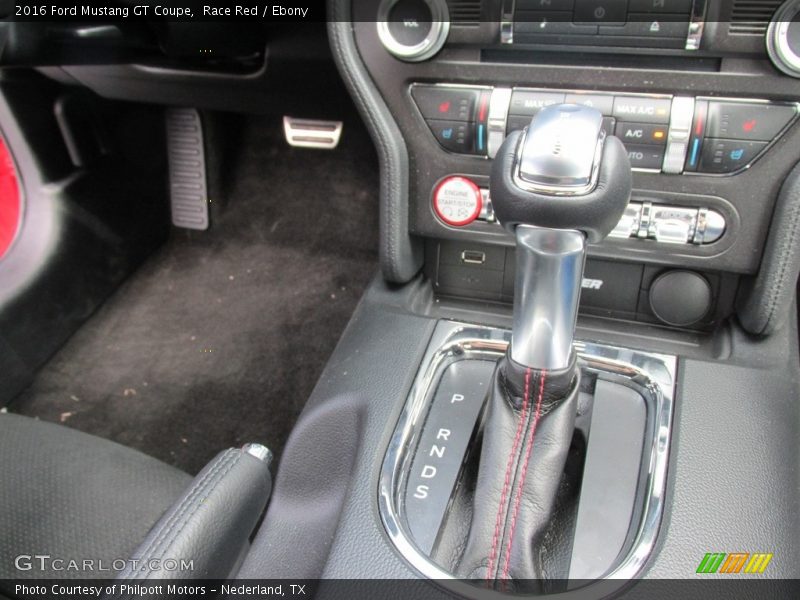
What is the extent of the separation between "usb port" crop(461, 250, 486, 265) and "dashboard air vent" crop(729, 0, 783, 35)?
1.37ft

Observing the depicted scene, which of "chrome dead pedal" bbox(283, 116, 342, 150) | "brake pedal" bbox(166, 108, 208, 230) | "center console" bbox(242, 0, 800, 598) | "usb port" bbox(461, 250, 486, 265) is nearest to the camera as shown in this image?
"center console" bbox(242, 0, 800, 598)

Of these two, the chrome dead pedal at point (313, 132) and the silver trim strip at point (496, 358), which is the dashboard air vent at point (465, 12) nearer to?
the silver trim strip at point (496, 358)

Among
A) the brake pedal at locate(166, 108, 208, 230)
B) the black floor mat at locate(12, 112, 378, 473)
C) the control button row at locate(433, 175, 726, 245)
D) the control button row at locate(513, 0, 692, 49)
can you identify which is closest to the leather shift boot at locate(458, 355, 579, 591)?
the control button row at locate(433, 175, 726, 245)

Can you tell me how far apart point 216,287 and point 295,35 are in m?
0.68

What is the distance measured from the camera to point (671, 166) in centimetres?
86

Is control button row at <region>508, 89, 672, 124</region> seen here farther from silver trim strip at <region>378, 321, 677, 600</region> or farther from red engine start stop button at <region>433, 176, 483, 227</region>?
silver trim strip at <region>378, 321, 677, 600</region>

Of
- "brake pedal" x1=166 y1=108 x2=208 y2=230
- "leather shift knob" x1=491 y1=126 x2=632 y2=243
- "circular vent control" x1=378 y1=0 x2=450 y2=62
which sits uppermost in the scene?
"circular vent control" x1=378 y1=0 x2=450 y2=62

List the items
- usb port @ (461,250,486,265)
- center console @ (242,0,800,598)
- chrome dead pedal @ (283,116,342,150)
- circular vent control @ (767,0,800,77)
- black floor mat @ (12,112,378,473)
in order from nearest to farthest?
center console @ (242,0,800,598) < circular vent control @ (767,0,800,77) < usb port @ (461,250,486,265) < black floor mat @ (12,112,378,473) < chrome dead pedal @ (283,116,342,150)

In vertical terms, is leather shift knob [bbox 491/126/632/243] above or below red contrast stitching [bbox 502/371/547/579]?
above

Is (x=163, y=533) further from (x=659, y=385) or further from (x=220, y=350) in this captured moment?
(x=220, y=350)

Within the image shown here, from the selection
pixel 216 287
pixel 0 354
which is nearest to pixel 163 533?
pixel 0 354

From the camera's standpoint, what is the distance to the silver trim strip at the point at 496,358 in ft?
2.19

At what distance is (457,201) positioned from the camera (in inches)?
37.8

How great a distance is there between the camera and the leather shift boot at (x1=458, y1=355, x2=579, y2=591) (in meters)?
0.68
